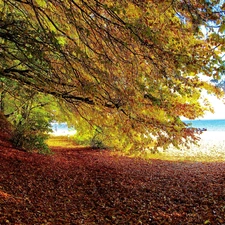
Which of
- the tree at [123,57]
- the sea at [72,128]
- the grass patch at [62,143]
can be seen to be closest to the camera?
the tree at [123,57]

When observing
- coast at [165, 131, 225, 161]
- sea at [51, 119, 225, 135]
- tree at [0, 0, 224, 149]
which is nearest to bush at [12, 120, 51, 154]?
sea at [51, 119, 225, 135]

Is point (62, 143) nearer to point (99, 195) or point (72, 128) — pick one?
point (72, 128)

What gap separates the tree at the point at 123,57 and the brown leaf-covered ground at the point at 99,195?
1334 millimetres

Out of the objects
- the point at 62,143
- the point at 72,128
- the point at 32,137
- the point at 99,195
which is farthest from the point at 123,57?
the point at 62,143

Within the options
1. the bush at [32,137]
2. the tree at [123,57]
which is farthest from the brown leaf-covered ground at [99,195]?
the tree at [123,57]

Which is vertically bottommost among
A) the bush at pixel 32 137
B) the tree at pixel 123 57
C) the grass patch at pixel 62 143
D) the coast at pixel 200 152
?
the coast at pixel 200 152

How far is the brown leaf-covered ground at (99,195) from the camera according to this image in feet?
14.6

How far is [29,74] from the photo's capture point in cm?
505

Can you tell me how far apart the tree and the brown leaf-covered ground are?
52.5 inches

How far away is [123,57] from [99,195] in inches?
132

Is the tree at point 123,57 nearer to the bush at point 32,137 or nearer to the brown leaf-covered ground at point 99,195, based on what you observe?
the brown leaf-covered ground at point 99,195

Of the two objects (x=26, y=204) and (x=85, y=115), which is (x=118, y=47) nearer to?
(x=85, y=115)

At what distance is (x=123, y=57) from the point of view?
163 inches

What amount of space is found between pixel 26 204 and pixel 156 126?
2.89 meters
